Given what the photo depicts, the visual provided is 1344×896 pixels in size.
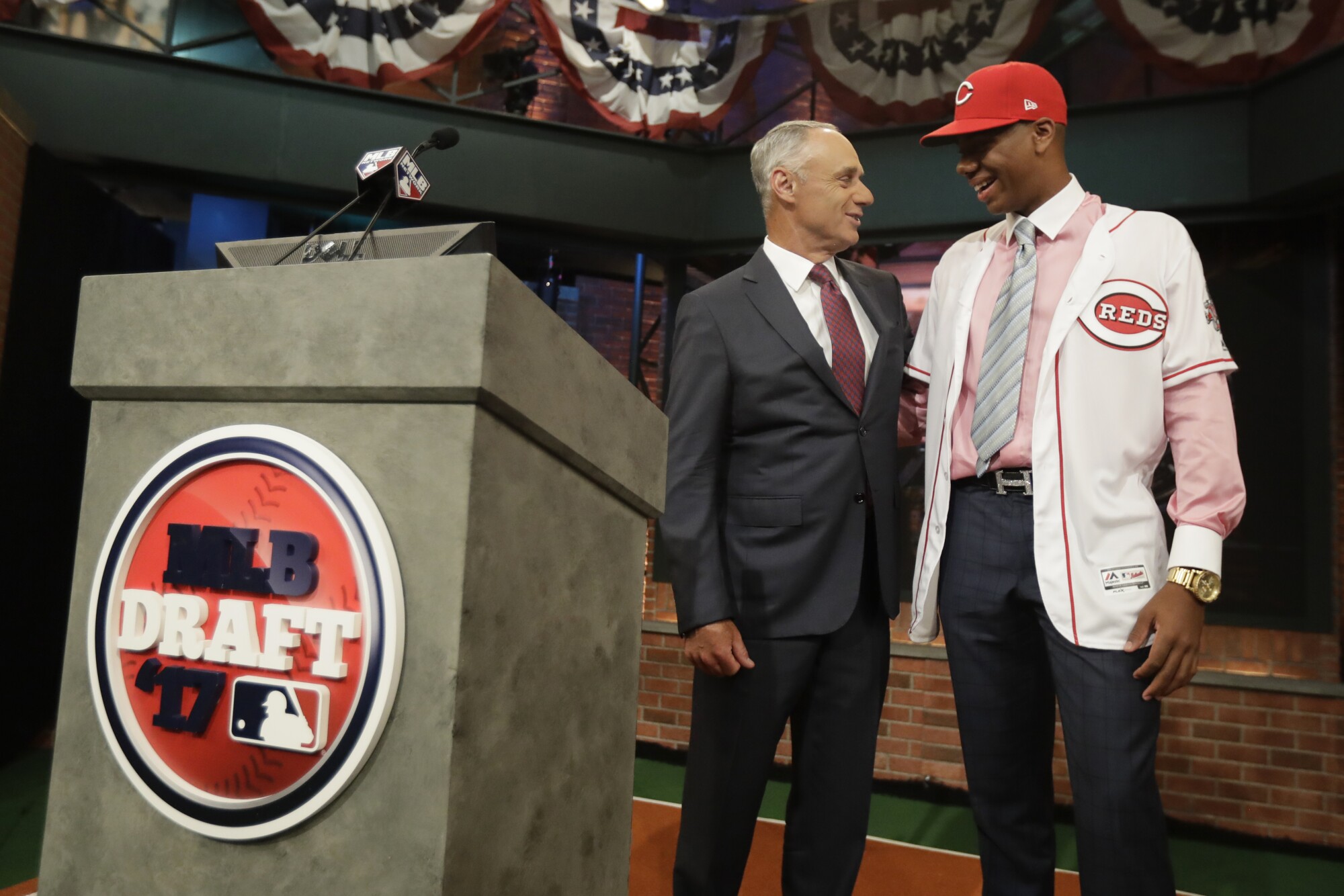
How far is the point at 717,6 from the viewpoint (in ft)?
19.4

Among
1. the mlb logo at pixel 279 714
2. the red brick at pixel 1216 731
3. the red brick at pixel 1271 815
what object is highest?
the mlb logo at pixel 279 714

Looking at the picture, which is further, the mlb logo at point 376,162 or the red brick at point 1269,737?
the red brick at point 1269,737

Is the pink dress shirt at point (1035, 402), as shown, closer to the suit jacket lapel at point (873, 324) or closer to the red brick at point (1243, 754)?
the suit jacket lapel at point (873, 324)

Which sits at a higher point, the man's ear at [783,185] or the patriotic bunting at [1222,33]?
the patriotic bunting at [1222,33]

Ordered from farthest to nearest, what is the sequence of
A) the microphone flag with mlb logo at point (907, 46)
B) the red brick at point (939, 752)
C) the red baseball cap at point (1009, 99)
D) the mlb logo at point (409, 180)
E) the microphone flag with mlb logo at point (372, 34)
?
the microphone flag with mlb logo at point (372, 34), the microphone flag with mlb logo at point (907, 46), the red brick at point (939, 752), the red baseball cap at point (1009, 99), the mlb logo at point (409, 180)

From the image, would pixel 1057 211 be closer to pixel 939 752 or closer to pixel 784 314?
pixel 784 314

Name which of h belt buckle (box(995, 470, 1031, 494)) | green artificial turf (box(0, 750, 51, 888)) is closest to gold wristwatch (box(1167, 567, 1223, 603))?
h belt buckle (box(995, 470, 1031, 494))

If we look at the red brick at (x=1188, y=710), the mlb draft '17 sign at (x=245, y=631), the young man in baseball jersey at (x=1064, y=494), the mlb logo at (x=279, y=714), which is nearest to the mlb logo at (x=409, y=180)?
the mlb draft '17 sign at (x=245, y=631)

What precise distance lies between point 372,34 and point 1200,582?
4291 mm

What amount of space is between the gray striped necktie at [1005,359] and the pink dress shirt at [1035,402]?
0.01 m

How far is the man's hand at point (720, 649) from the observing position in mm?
1774

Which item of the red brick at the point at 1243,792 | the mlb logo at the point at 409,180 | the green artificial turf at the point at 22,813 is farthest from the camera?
the red brick at the point at 1243,792

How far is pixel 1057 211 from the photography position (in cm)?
175

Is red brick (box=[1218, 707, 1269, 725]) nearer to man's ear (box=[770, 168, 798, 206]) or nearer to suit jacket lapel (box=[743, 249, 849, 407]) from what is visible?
suit jacket lapel (box=[743, 249, 849, 407])
